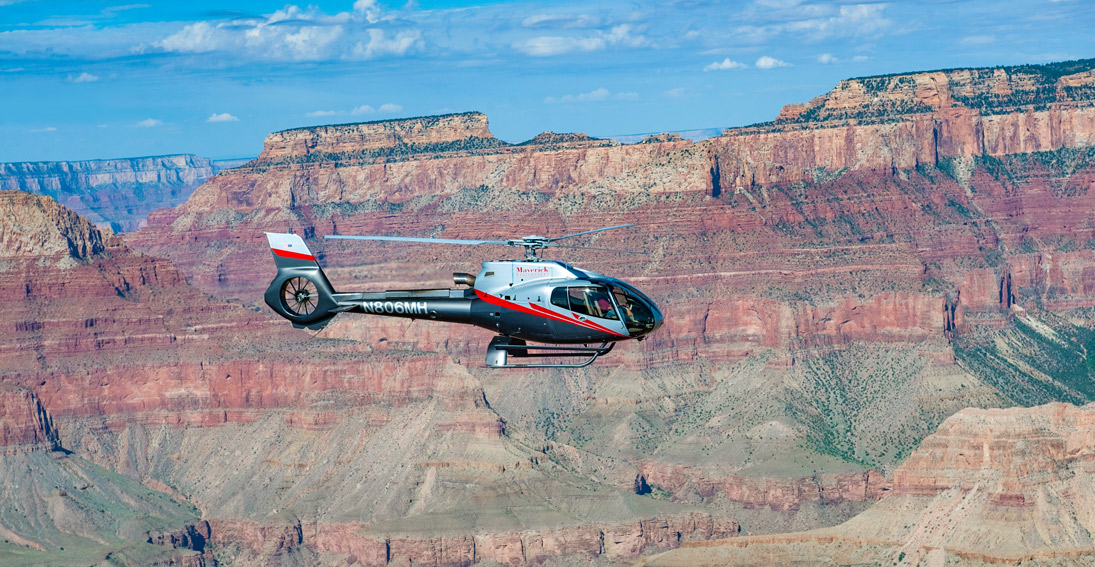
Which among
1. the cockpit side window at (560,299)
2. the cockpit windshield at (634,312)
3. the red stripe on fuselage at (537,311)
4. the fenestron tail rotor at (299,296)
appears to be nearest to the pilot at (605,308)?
the cockpit windshield at (634,312)

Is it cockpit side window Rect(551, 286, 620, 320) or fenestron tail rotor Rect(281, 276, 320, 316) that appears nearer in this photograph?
cockpit side window Rect(551, 286, 620, 320)

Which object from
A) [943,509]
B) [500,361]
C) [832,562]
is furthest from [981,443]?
[500,361]

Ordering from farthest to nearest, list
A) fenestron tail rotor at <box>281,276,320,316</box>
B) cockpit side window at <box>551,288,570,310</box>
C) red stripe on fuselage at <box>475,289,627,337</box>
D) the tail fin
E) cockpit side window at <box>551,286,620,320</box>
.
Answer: fenestron tail rotor at <box>281,276,320,316</box>, the tail fin, cockpit side window at <box>551,288,570,310</box>, red stripe on fuselage at <box>475,289,627,337</box>, cockpit side window at <box>551,286,620,320</box>

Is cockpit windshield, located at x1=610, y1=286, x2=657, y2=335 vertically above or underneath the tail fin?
underneath

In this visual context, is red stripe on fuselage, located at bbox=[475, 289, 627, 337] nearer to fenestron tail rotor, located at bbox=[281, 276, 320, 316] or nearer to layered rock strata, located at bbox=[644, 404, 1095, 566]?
fenestron tail rotor, located at bbox=[281, 276, 320, 316]

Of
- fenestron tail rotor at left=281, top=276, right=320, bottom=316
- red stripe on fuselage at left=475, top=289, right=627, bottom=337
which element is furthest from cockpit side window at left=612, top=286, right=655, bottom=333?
fenestron tail rotor at left=281, top=276, right=320, bottom=316

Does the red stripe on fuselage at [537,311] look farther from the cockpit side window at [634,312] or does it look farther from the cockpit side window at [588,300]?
the cockpit side window at [634,312]

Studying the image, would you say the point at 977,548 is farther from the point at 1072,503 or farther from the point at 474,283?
the point at 474,283
